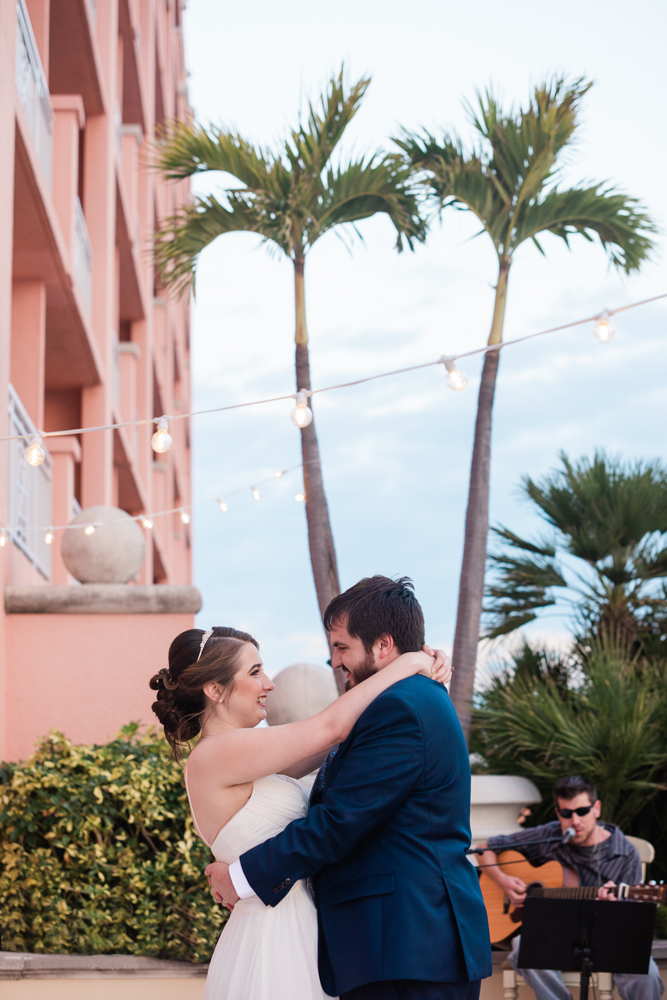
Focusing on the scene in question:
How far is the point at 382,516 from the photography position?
15789 mm

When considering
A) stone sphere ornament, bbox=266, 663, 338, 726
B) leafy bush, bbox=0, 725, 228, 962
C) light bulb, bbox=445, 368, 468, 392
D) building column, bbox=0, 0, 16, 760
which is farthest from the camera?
stone sphere ornament, bbox=266, 663, 338, 726

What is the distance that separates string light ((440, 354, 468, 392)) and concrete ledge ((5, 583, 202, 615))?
3.52m

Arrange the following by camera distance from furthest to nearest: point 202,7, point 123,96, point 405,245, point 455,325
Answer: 1. point 455,325
2. point 202,7
3. point 123,96
4. point 405,245

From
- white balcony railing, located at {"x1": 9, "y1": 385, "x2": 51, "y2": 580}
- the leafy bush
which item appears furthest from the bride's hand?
white balcony railing, located at {"x1": 9, "y1": 385, "x2": 51, "y2": 580}

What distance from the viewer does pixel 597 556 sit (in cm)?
886

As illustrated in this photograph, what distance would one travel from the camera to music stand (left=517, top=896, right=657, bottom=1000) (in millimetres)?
4949

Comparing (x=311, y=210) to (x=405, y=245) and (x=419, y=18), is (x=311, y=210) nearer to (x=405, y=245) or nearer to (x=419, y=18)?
(x=405, y=245)

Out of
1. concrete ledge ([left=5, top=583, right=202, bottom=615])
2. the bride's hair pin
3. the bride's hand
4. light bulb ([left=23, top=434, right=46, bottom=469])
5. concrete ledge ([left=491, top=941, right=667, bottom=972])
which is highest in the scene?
light bulb ([left=23, top=434, right=46, bottom=469])

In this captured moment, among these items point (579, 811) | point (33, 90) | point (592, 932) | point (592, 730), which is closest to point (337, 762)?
point (592, 932)

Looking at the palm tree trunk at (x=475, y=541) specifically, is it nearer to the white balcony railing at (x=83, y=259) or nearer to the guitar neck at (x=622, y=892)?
the guitar neck at (x=622, y=892)

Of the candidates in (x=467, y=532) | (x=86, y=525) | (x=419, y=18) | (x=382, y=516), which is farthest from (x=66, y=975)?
(x=419, y=18)

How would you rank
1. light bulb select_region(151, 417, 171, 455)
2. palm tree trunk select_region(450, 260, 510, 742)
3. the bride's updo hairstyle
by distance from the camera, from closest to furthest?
the bride's updo hairstyle → light bulb select_region(151, 417, 171, 455) → palm tree trunk select_region(450, 260, 510, 742)

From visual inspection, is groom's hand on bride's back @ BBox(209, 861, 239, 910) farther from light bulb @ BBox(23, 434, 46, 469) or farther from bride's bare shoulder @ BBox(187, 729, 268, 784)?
light bulb @ BBox(23, 434, 46, 469)

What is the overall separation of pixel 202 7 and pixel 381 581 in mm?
35661
